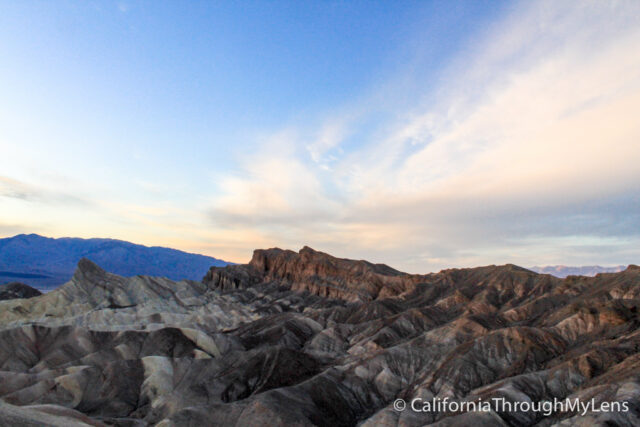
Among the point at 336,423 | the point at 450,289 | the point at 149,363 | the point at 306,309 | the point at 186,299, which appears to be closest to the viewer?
the point at 336,423

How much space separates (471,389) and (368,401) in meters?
13.3

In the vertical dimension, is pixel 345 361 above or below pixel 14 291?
below

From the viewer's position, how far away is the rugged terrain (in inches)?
1425

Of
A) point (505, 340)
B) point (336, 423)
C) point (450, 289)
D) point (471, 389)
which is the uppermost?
point (450, 289)

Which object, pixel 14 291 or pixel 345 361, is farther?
pixel 14 291

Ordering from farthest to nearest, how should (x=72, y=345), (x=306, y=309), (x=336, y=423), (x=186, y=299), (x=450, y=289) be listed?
(x=186, y=299) → (x=306, y=309) → (x=450, y=289) → (x=72, y=345) → (x=336, y=423)

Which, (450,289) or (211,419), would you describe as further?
(450,289)

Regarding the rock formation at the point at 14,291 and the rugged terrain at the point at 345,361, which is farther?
the rock formation at the point at 14,291

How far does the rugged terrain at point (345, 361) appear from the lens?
3619 centimetres

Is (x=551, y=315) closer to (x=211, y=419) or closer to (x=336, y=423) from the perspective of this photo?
(x=336, y=423)

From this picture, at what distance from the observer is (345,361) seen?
55719 mm

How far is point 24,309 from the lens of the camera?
303 ft

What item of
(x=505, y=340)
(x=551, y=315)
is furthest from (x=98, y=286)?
(x=551, y=315)

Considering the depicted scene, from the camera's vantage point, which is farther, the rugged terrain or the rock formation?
the rock formation
